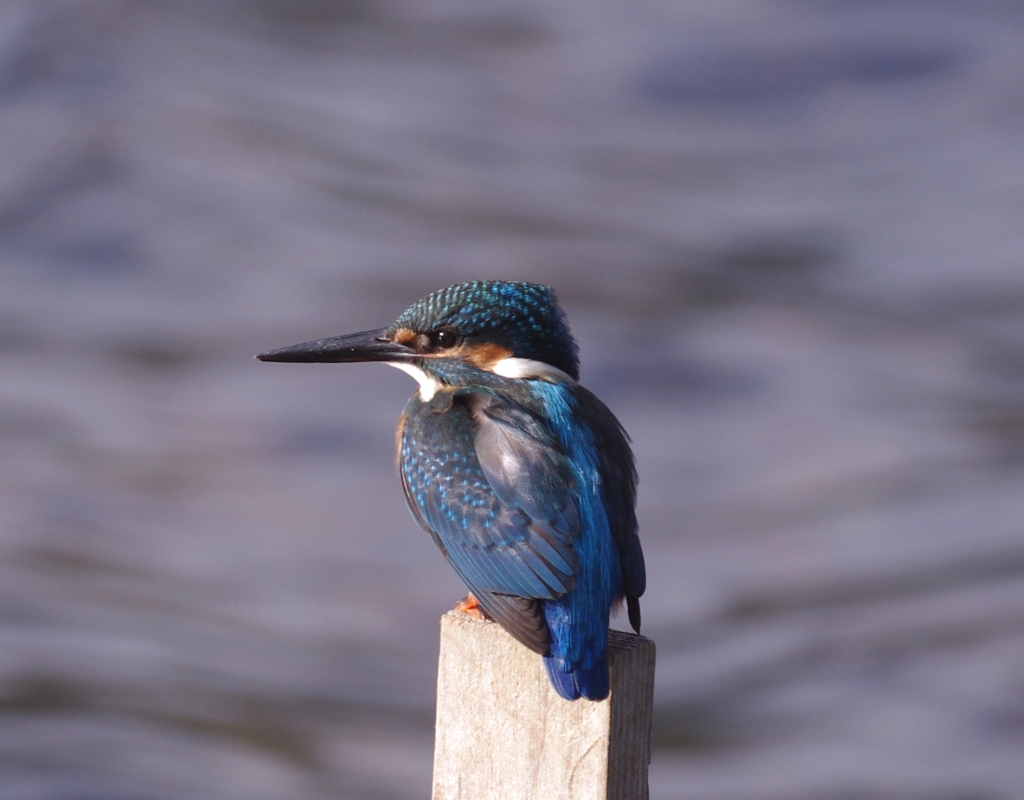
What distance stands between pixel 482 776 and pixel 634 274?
10.5 ft

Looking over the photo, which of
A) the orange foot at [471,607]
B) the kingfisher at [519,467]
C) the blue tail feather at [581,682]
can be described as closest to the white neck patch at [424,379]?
the kingfisher at [519,467]

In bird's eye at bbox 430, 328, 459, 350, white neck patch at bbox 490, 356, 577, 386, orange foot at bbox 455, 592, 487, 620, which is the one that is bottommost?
orange foot at bbox 455, 592, 487, 620

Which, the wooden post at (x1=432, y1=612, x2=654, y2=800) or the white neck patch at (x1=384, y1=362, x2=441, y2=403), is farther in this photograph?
the white neck patch at (x1=384, y1=362, x2=441, y2=403)

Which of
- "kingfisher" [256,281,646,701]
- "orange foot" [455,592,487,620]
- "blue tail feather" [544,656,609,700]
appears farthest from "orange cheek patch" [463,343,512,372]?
"blue tail feather" [544,656,609,700]

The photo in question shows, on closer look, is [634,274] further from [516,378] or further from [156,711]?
[516,378]

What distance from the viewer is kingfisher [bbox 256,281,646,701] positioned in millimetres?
1697

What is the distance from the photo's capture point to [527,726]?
5.26 ft

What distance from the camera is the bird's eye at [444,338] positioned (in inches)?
84.8

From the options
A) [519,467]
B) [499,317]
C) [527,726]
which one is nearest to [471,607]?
[519,467]

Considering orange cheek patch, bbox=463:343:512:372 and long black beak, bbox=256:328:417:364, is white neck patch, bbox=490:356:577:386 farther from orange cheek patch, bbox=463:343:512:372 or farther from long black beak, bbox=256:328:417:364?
long black beak, bbox=256:328:417:364

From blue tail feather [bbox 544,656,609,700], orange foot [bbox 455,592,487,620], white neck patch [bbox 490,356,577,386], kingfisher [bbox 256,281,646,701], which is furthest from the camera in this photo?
white neck patch [bbox 490,356,577,386]

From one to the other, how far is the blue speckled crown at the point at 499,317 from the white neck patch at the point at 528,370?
24 mm

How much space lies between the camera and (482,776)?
163 centimetres

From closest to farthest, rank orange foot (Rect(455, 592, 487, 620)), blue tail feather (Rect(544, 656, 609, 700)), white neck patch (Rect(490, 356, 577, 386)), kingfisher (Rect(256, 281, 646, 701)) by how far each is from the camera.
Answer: blue tail feather (Rect(544, 656, 609, 700)), kingfisher (Rect(256, 281, 646, 701)), orange foot (Rect(455, 592, 487, 620)), white neck patch (Rect(490, 356, 577, 386))
